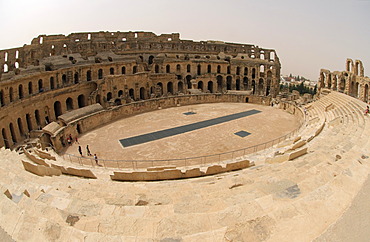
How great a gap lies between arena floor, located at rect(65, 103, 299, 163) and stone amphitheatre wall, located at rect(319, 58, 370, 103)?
7.22m

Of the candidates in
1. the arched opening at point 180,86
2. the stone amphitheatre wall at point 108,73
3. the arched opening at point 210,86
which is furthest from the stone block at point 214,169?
the arched opening at point 210,86

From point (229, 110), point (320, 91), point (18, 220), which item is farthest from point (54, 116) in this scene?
point (320, 91)

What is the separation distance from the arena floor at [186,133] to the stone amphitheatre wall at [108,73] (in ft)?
16.7

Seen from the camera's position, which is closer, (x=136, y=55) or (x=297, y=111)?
(x=297, y=111)

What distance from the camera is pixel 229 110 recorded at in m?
29.7

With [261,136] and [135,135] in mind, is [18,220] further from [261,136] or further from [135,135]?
[261,136]

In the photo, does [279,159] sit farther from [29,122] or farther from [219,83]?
[219,83]

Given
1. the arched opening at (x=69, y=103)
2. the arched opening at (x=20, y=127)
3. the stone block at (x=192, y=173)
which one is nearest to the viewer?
the stone block at (x=192, y=173)

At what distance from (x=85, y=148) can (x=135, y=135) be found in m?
4.31

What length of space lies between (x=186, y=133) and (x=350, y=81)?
67.8 ft

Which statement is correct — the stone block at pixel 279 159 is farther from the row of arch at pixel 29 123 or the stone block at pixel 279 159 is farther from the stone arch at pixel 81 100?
the stone arch at pixel 81 100

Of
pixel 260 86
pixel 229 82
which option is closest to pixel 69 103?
pixel 229 82

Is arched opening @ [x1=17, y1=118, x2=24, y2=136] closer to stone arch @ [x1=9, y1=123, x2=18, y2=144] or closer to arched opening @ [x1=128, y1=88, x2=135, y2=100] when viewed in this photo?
stone arch @ [x1=9, y1=123, x2=18, y2=144]

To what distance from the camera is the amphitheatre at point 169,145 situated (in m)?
5.66
